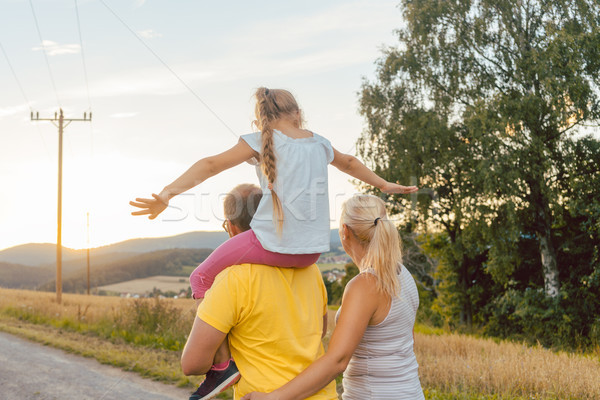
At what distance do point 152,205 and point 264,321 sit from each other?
2.16 ft

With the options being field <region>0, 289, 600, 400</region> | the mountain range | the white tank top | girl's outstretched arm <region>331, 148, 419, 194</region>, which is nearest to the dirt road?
field <region>0, 289, 600, 400</region>

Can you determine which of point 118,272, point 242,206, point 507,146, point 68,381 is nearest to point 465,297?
point 507,146

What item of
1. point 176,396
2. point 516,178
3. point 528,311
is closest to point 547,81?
point 516,178

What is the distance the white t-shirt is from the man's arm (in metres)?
0.35

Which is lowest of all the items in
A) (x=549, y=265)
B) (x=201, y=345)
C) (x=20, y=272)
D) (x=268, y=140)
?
(x=20, y=272)

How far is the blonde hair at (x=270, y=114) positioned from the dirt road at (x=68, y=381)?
4.67m

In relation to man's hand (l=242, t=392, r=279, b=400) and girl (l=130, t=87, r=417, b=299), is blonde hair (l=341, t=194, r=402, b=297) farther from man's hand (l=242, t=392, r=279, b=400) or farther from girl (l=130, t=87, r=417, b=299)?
man's hand (l=242, t=392, r=279, b=400)

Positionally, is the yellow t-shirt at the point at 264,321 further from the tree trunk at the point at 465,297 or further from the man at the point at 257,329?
the tree trunk at the point at 465,297

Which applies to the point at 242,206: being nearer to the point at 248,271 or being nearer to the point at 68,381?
the point at 248,271

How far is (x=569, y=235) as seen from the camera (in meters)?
17.7

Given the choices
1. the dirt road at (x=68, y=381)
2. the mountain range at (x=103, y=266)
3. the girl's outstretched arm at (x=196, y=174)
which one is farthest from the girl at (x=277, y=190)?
the mountain range at (x=103, y=266)

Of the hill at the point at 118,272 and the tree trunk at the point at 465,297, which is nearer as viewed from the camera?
the tree trunk at the point at 465,297

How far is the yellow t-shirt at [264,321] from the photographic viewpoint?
1868mm

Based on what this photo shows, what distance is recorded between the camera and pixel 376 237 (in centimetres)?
226
